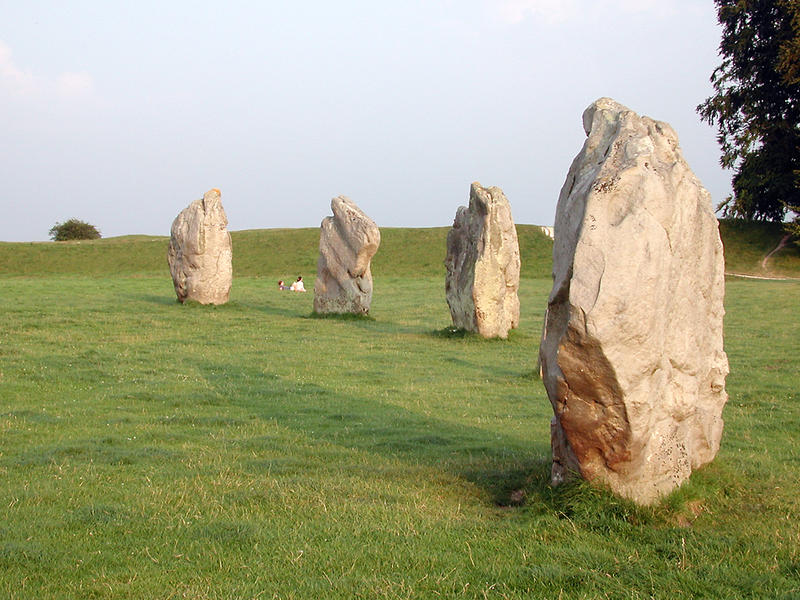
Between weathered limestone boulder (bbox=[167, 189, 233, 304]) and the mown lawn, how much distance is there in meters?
9.02

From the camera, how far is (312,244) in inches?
2482

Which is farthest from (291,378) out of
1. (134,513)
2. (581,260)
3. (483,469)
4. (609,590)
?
(609,590)

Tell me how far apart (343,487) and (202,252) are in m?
18.9

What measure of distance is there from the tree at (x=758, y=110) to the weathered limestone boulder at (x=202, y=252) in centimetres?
2970

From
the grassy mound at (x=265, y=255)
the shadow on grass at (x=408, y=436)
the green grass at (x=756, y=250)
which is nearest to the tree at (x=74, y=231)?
the grassy mound at (x=265, y=255)

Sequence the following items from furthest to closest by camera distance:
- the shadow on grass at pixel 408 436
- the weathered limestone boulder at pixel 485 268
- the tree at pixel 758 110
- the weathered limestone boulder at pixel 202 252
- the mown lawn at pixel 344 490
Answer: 1. the tree at pixel 758 110
2. the weathered limestone boulder at pixel 202 252
3. the weathered limestone boulder at pixel 485 268
4. the shadow on grass at pixel 408 436
5. the mown lawn at pixel 344 490

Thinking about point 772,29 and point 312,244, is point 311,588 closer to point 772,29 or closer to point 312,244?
point 772,29

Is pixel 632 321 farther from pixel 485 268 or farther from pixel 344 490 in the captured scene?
pixel 485 268

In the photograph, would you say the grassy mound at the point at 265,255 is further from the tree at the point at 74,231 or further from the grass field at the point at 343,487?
the grass field at the point at 343,487

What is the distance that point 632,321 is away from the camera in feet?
19.4

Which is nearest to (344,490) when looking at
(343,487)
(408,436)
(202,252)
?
(343,487)

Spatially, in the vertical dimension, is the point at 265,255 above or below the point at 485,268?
above

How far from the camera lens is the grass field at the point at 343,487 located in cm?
509

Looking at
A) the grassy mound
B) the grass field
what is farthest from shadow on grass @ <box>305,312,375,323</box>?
the grassy mound
